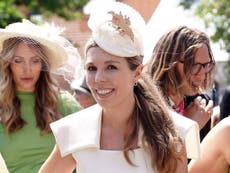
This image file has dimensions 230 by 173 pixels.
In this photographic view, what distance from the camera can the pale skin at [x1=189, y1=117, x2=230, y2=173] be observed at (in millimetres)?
3740

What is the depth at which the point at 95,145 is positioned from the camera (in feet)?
12.2

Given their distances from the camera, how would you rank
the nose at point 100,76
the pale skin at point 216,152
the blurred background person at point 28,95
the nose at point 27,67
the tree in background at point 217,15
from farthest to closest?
the tree in background at point 217,15 → the nose at point 27,67 → the blurred background person at point 28,95 → the pale skin at point 216,152 → the nose at point 100,76

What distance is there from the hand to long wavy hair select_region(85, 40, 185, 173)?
869 millimetres

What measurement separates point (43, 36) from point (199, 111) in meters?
1.17

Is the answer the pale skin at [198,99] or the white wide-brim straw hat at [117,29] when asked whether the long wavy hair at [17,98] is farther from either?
the white wide-brim straw hat at [117,29]

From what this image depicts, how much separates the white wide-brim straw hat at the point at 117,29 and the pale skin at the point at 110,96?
1.9 inches

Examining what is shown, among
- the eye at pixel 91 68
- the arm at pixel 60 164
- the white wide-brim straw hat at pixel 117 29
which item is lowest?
the arm at pixel 60 164

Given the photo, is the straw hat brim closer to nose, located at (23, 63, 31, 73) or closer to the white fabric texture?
nose, located at (23, 63, 31, 73)

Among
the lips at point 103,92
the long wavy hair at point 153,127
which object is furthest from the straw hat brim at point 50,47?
the lips at point 103,92

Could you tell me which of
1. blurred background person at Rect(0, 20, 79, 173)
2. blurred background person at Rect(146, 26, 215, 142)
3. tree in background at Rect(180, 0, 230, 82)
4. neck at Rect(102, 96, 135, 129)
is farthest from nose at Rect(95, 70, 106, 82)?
tree in background at Rect(180, 0, 230, 82)

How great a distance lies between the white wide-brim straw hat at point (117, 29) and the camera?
3.69 meters

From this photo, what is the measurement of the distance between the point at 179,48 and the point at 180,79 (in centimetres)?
19

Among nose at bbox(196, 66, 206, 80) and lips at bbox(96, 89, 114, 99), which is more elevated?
lips at bbox(96, 89, 114, 99)

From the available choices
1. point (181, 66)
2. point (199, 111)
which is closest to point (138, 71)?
point (181, 66)
